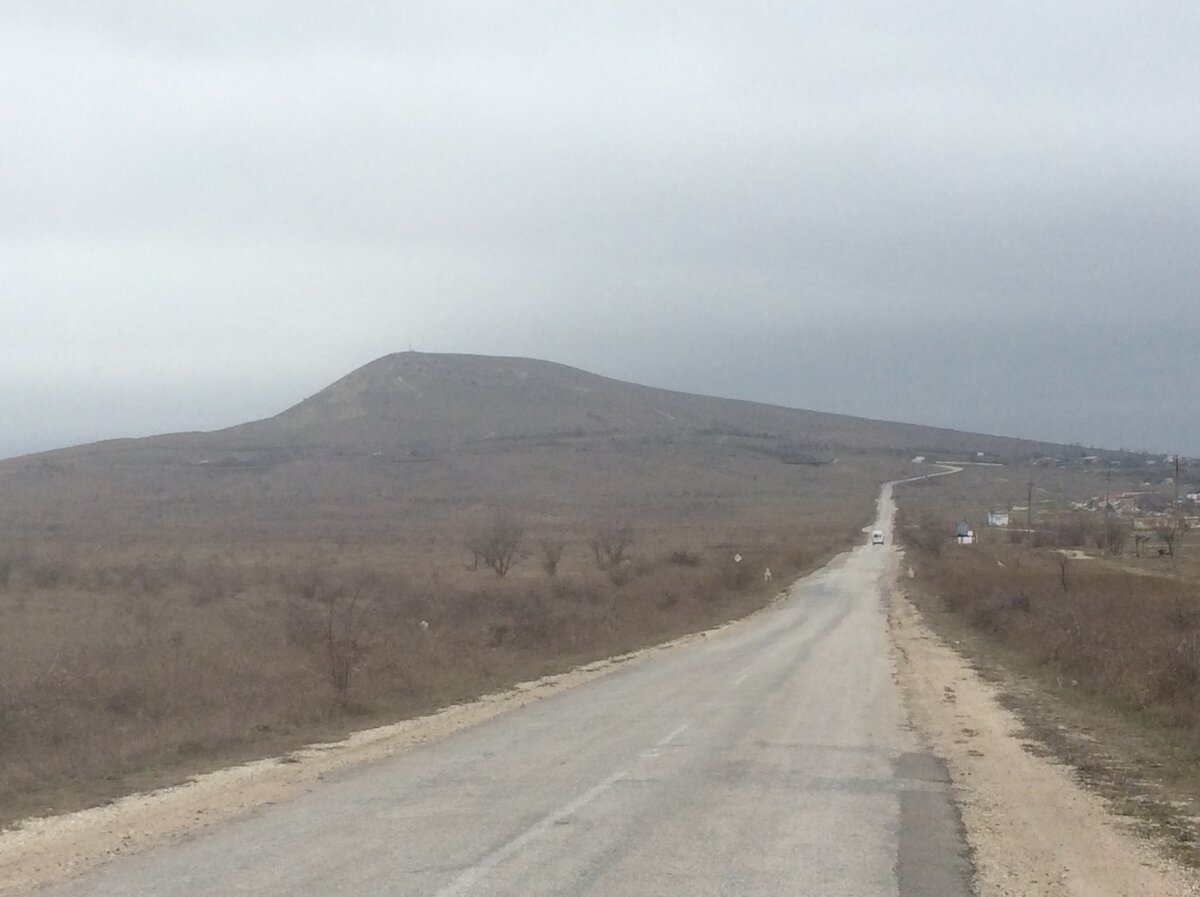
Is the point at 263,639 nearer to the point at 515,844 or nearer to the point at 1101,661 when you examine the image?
the point at 1101,661

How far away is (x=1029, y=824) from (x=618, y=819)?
3.41 m

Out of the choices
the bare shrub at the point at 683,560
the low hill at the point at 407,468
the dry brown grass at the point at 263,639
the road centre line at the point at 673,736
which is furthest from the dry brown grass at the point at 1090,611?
the low hill at the point at 407,468

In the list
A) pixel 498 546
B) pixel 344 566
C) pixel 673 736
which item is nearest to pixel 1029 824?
pixel 673 736

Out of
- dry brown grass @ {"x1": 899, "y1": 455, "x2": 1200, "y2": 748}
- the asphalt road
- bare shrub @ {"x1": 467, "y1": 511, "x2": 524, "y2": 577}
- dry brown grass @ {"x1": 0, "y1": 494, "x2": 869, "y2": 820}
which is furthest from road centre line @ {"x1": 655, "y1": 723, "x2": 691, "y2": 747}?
bare shrub @ {"x1": 467, "y1": 511, "x2": 524, "y2": 577}

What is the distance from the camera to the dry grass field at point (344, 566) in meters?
16.4

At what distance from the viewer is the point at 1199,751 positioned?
13.3 meters

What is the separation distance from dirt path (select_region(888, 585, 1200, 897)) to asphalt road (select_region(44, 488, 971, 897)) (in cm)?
28

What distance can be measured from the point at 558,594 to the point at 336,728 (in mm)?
25534

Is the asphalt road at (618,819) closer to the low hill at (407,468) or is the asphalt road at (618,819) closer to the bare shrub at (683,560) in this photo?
the bare shrub at (683,560)

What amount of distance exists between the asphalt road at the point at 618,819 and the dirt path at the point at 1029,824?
0.91ft

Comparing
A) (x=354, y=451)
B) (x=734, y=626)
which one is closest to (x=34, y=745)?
(x=734, y=626)

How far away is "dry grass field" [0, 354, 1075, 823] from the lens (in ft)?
53.7

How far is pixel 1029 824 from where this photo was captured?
964cm

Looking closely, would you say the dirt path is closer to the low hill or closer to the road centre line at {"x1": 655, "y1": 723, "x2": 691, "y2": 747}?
the road centre line at {"x1": 655, "y1": 723, "x2": 691, "y2": 747}
